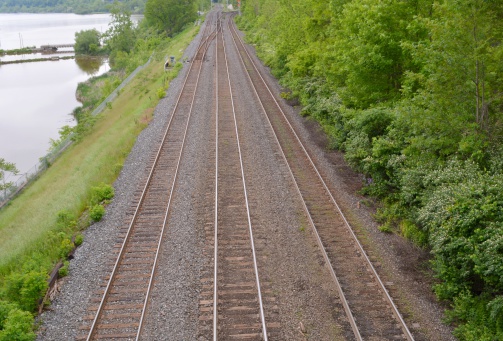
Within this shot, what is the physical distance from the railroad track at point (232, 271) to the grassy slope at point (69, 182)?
5413 millimetres

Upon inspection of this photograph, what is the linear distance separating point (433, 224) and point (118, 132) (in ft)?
71.6

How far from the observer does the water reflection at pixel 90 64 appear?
3433 inches

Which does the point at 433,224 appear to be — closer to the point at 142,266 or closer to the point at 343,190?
the point at 343,190

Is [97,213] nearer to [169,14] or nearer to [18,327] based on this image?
[18,327]

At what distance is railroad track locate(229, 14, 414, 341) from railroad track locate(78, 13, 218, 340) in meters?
5.08

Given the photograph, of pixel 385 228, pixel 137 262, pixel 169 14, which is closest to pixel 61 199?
pixel 137 262

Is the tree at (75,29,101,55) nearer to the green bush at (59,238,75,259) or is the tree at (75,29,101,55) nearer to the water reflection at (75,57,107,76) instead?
the water reflection at (75,57,107,76)

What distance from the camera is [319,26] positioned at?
27500mm

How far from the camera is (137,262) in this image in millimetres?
12414

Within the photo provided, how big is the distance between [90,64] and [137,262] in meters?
93.4

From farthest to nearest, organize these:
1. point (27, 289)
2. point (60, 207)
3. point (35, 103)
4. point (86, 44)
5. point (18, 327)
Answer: point (86, 44) → point (35, 103) → point (60, 207) → point (27, 289) → point (18, 327)

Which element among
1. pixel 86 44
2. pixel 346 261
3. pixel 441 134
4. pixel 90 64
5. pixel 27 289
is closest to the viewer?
pixel 27 289

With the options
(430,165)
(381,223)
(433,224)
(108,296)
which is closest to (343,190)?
(381,223)

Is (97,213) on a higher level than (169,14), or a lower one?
lower
